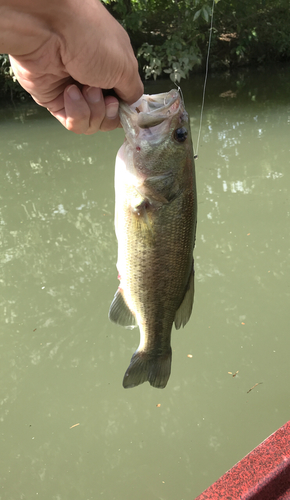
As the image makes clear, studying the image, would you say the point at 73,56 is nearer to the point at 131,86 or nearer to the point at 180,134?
the point at 131,86

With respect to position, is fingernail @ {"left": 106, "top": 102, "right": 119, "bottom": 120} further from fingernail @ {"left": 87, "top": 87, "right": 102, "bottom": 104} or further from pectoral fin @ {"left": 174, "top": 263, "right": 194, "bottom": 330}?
pectoral fin @ {"left": 174, "top": 263, "right": 194, "bottom": 330}

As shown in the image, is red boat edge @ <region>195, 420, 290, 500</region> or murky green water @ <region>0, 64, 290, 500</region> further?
murky green water @ <region>0, 64, 290, 500</region>

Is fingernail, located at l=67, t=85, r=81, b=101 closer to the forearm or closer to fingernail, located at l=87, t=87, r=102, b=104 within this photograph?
fingernail, located at l=87, t=87, r=102, b=104

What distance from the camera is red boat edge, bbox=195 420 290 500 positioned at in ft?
5.40

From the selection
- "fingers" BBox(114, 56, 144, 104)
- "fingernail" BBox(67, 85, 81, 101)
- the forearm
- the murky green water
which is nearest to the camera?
the forearm

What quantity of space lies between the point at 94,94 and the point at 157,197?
44 centimetres

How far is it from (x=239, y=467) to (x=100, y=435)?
3.63ft

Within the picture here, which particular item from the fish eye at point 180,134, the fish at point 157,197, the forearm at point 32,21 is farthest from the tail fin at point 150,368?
the forearm at point 32,21

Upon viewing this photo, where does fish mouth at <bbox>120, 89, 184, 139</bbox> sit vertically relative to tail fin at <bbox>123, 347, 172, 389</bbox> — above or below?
above

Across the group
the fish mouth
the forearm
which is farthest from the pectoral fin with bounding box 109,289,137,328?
the forearm

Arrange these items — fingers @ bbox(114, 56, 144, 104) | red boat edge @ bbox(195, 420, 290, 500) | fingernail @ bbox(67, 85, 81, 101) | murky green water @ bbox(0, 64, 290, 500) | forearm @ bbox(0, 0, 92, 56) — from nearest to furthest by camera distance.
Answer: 1. forearm @ bbox(0, 0, 92, 56)
2. fingers @ bbox(114, 56, 144, 104)
3. fingernail @ bbox(67, 85, 81, 101)
4. red boat edge @ bbox(195, 420, 290, 500)
5. murky green water @ bbox(0, 64, 290, 500)

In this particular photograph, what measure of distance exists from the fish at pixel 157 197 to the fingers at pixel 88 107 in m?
0.05

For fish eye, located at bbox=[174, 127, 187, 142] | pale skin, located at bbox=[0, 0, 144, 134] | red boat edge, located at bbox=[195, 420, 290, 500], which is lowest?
red boat edge, located at bbox=[195, 420, 290, 500]

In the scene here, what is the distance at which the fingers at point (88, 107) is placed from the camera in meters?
1.51
